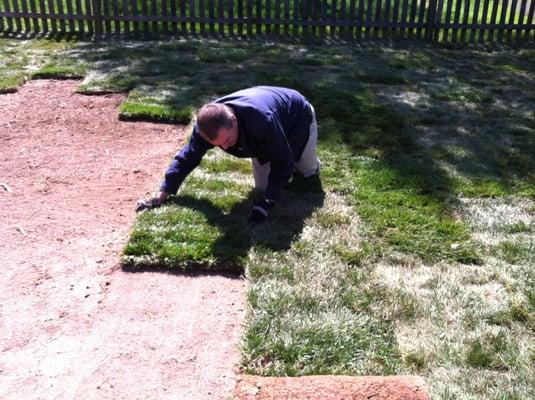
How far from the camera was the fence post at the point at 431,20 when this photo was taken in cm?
1007

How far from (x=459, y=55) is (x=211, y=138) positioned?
22.8 feet

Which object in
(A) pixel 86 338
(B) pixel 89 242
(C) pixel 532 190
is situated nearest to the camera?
(A) pixel 86 338

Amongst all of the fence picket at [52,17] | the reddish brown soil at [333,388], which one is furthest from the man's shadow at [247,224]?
the fence picket at [52,17]

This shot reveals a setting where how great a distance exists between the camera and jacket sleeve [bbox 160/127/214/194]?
4.22 metres

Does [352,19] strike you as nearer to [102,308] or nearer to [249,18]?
[249,18]

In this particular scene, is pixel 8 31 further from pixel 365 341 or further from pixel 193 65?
pixel 365 341

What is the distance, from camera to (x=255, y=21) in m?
10.0

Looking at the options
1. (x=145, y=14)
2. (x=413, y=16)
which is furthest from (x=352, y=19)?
(x=145, y=14)

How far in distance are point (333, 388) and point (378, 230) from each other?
Answer: 1.70 m

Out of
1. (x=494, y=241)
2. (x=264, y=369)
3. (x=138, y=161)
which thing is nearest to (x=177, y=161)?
(x=138, y=161)

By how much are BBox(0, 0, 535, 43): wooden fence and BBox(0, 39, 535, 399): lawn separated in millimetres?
2355

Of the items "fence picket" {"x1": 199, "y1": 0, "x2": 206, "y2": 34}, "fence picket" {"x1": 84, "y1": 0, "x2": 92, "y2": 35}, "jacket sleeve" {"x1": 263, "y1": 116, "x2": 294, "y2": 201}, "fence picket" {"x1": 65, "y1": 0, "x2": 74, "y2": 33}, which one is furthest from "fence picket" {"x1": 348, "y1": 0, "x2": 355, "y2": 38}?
"jacket sleeve" {"x1": 263, "y1": 116, "x2": 294, "y2": 201}

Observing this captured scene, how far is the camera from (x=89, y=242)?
3943mm

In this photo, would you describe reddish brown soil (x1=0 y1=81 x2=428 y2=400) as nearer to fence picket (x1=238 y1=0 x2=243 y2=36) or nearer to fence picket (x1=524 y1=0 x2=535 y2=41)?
fence picket (x1=238 y1=0 x2=243 y2=36)
